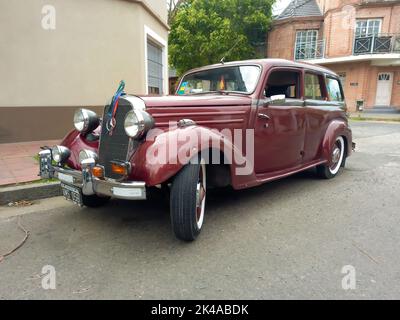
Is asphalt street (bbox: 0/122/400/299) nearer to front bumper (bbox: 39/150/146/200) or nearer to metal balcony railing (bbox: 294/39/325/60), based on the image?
front bumper (bbox: 39/150/146/200)

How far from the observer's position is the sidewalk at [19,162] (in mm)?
3947

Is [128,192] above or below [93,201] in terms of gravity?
above

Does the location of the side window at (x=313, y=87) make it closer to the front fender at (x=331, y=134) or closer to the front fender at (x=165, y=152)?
the front fender at (x=331, y=134)

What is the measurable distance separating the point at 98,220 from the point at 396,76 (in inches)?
872

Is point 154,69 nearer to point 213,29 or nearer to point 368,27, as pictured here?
point 213,29

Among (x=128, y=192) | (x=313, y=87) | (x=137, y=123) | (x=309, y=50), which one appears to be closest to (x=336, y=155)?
(x=313, y=87)

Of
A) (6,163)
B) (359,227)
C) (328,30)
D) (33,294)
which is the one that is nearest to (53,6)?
(6,163)

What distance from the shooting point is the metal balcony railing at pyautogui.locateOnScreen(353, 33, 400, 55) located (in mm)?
18422

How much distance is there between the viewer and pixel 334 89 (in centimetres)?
492

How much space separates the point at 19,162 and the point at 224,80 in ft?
11.3

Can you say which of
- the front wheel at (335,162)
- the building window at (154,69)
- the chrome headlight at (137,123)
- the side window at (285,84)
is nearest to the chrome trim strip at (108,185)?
the chrome headlight at (137,123)

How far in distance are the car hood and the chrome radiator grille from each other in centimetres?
22

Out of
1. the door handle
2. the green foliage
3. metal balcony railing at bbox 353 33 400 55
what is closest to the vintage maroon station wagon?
the door handle

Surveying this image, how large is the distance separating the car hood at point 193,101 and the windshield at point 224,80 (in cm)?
23
